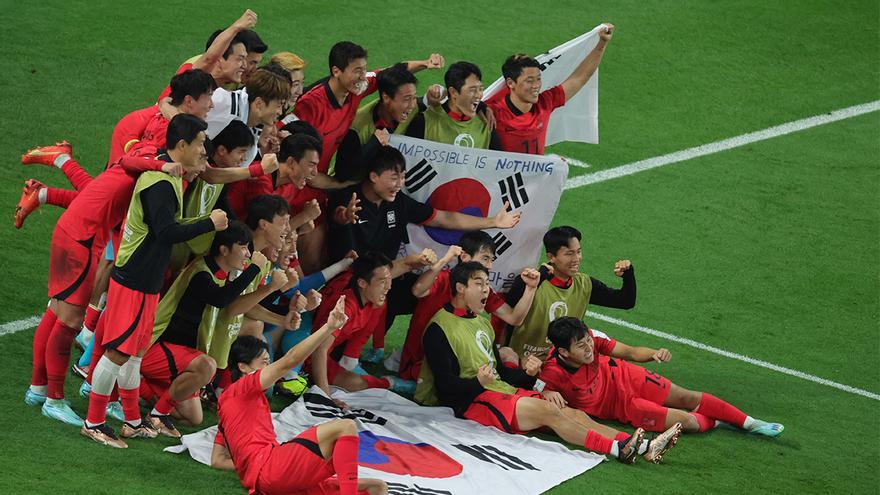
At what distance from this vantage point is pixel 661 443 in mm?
8500

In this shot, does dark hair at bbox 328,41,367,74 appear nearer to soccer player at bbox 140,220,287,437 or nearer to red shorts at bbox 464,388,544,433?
soccer player at bbox 140,220,287,437

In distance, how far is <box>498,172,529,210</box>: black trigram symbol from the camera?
9.75 metres

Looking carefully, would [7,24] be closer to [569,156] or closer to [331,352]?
[569,156]

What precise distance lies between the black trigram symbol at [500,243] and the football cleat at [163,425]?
2.79 meters

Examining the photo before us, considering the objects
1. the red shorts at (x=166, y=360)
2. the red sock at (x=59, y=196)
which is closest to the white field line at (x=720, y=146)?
the red sock at (x=59, y=196)

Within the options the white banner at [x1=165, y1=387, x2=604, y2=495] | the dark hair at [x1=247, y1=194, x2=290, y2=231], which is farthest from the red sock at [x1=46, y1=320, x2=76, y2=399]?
the dark hair at [x1=247, y1=194, x2=290, y2=231]

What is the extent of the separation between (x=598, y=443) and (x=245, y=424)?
2283mm

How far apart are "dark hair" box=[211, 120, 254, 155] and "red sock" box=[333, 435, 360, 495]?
199 centimetres

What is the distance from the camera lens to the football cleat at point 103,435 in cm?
761

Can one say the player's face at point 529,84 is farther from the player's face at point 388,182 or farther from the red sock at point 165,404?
the red sock at point 165,404

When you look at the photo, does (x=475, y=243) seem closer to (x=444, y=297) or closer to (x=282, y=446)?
(x=444, y=297)

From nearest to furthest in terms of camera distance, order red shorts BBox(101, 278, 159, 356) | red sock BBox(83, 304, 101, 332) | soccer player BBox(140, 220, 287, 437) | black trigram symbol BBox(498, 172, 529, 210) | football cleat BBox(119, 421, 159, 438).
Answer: red shorts BBox(101, 278, 159, 356)
football cleat BBox(119, 421, 159, 438)
soccer player BBox(140, 220, 287, 437)
red sock BBox(83, 304, 101, 332)
black trigram symbol BBox(498, 172, 529, 210)

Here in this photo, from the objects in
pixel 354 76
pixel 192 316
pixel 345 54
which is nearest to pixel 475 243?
pixel 354 76

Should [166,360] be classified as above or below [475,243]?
below
